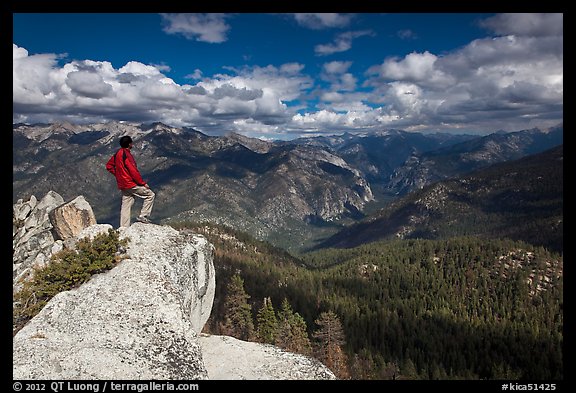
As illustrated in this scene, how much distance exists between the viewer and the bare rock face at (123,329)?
17891 mm

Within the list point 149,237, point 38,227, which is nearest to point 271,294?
point 38,227

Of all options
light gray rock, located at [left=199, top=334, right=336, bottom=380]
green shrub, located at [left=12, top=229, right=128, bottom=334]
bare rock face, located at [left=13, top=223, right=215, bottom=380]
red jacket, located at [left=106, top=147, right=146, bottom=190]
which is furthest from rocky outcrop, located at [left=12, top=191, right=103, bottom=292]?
light gray rock, located at [left=199, top=334, right=336, bottom=380]

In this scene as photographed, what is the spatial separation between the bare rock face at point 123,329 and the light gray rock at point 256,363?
5.12 metres

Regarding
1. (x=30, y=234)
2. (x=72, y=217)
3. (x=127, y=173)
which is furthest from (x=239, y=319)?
(x=127, y=173)

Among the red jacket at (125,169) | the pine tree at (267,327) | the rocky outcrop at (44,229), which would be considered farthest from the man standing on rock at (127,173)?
the pine tree at (267,327)

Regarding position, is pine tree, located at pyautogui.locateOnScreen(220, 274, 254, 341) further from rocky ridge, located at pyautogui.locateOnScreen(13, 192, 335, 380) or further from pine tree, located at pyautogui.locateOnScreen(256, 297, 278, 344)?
rocky ridge, located at pyautogui.locateOnScreen(13, 192, 335, 380)

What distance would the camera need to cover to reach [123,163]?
25.1 meters

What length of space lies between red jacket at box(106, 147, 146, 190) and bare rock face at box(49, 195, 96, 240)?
23.2 m

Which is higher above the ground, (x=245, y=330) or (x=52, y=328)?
(x=52, y=328)

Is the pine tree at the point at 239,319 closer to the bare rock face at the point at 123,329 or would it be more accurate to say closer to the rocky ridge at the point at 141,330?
the rocky ridge at the point at 141,330

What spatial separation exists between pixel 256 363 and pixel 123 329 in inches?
447

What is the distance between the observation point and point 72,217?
146 ft
